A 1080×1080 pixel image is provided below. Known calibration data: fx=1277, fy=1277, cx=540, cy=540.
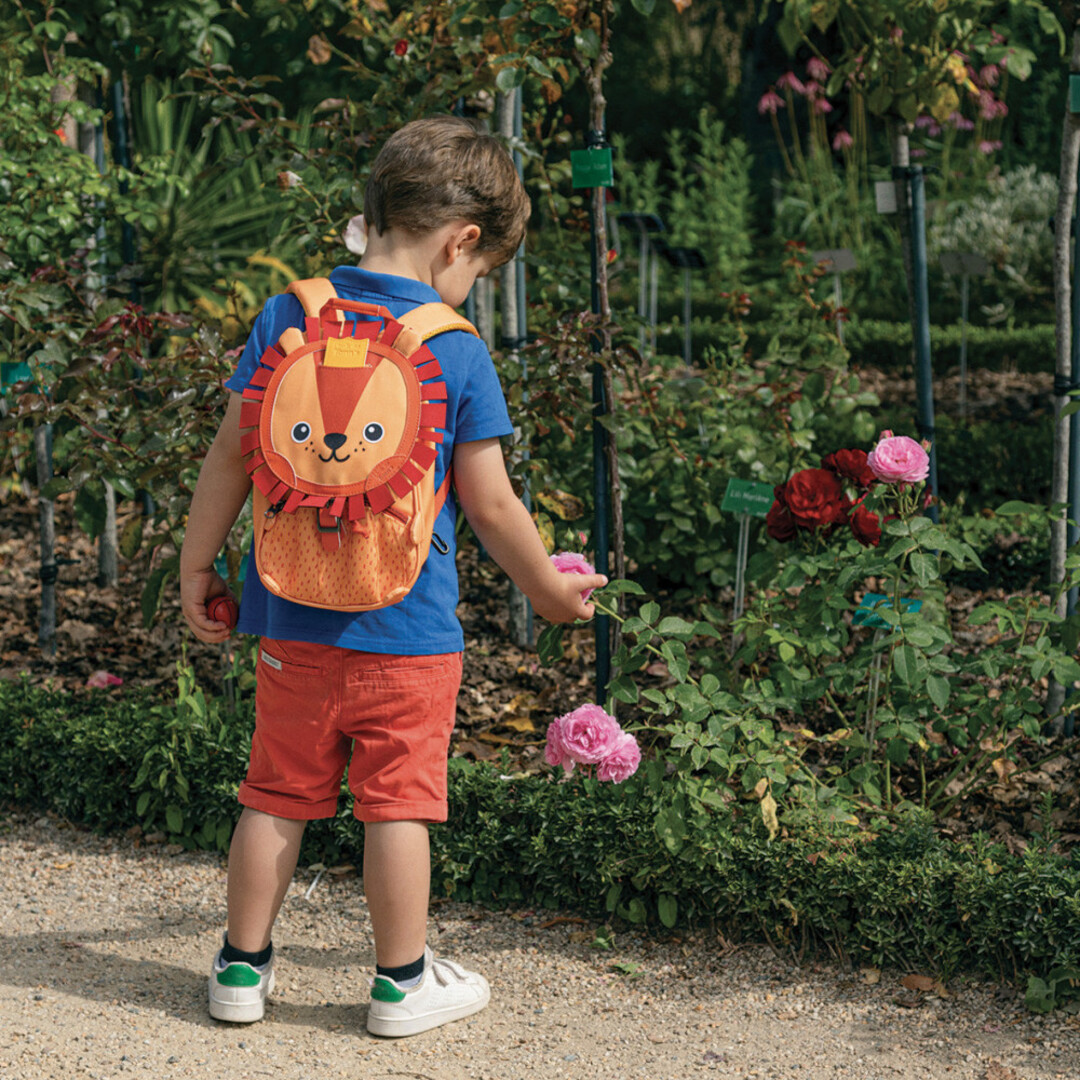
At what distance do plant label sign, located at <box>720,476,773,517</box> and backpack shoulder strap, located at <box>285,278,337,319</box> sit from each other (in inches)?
44.7

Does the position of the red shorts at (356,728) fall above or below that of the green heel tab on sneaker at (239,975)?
above

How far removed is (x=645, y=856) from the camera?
2318mm

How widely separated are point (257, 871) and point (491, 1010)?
47cm

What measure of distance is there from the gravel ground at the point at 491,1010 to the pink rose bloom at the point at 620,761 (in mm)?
341

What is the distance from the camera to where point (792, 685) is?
2494 mm

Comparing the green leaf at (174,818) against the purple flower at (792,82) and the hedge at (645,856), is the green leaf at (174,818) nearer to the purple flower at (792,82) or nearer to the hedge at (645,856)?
the hedge at (645,856)

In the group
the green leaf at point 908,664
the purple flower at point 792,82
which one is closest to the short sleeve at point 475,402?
the green leaf at point 908,664

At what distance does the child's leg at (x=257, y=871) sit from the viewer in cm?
199

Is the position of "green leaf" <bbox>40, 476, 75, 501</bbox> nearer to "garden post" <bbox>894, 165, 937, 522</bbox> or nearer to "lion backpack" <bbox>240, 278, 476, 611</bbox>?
"lion backpack" <bbox>240, 278, 476, 611</bbox>

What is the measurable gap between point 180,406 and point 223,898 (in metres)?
1.00

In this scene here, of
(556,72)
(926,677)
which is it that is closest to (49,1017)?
(926,677)

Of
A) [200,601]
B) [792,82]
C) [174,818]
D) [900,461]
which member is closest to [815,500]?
[900,461]

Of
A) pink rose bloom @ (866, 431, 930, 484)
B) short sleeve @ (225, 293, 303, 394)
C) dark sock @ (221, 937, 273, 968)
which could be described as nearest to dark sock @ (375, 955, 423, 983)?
dark sock @ (221, 937, 273, 968)

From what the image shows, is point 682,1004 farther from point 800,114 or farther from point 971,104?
point 800,114
